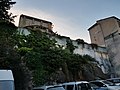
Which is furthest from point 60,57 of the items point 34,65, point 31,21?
point 31,21

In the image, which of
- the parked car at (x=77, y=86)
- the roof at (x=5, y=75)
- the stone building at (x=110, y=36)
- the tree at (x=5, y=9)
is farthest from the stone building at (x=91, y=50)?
the roof at (x=5, y=75)

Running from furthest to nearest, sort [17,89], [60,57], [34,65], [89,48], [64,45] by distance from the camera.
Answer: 1. [89,48]
2. [64,45]
3. [60,57]
4. [34,65]
5. [17,89]

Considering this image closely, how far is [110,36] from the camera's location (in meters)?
32.2

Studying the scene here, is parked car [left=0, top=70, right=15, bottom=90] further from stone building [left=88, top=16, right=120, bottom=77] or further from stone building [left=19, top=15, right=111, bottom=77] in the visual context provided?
stone building [left=88, top=16, right=120, bottom=77]

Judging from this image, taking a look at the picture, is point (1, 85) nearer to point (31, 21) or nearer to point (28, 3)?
point (28, 3)

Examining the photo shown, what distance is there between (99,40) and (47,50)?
18.3m

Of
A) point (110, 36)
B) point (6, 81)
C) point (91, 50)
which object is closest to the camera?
point (6, 81)

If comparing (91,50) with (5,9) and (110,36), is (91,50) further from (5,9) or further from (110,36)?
(5,9)

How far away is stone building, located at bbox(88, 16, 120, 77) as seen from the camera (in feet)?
99.5

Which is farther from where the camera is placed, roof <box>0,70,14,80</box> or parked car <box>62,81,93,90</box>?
parked car <box>62,81,93,90</box>

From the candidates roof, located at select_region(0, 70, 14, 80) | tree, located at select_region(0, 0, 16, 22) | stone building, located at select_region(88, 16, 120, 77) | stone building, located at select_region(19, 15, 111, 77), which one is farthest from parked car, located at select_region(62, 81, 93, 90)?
stone building, located at select_region(88, 16, 120, 77)

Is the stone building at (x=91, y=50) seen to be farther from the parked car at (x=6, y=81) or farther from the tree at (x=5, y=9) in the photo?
the parked car at (x=6, y=81)

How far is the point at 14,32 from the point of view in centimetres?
1973

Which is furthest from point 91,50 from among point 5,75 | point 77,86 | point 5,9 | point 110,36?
point 5,75
